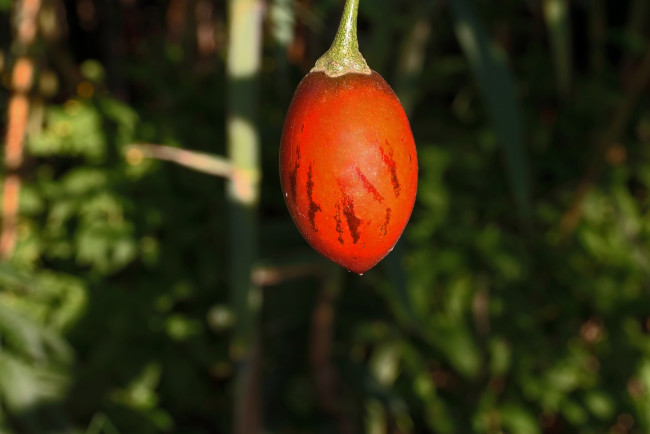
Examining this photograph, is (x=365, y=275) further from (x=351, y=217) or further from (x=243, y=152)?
(x=351, y=217)

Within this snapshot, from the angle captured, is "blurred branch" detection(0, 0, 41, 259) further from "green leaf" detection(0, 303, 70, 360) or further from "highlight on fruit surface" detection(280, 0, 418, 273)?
"highlight on fruit surface" detection(280, 0, 418, 273)

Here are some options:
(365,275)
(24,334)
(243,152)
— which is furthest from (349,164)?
(365,275)

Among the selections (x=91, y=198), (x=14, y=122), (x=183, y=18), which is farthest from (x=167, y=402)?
(x=183, y=18)

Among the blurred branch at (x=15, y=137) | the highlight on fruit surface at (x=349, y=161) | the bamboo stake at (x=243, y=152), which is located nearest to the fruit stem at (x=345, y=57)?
the highlight on fruit surface at (x=349, y=161)

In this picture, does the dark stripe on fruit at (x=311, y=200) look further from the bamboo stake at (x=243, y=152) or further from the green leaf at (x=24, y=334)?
the green leaf at (x=24, y=334)

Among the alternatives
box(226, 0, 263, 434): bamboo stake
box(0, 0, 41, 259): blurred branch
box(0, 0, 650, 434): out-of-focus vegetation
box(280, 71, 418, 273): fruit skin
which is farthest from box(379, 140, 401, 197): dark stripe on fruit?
box(0, 0, 41, 259): blurred branch

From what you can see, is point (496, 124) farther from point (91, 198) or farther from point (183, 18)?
point (183, 18)
